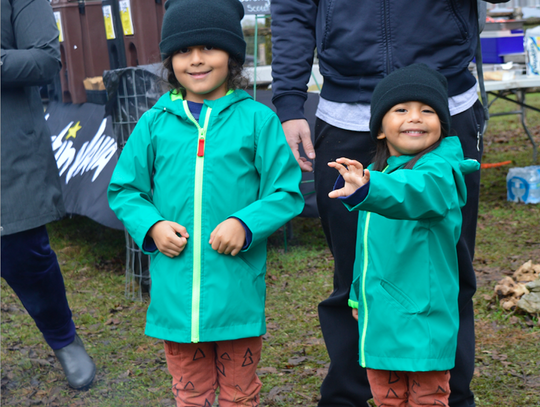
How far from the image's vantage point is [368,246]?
194 cm

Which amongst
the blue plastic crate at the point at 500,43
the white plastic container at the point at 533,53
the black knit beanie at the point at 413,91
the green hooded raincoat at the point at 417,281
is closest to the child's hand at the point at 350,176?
the green hooded raincoat at the point at 417,281

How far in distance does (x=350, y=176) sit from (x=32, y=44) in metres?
1.79

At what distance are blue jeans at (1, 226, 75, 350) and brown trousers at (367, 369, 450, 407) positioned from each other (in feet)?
5.14

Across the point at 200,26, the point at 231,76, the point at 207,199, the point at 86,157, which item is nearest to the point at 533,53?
the point at 86,157

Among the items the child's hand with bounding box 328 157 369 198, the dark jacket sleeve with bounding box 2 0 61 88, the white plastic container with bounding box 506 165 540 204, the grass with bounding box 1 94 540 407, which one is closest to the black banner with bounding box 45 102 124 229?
the grass with bounding box 1 94 540 407

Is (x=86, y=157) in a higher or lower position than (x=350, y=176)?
lower

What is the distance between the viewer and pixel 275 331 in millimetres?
3811

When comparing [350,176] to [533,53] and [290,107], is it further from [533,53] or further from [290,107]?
[533,53]

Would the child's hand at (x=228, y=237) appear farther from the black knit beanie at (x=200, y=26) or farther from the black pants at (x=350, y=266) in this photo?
the black knit beanie at (x=200, y=26)

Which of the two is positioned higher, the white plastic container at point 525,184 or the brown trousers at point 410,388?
the brown trousers at point 410,388

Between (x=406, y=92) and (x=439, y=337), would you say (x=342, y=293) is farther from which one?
(x=406, y=92)

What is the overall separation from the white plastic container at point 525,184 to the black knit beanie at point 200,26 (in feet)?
16.6

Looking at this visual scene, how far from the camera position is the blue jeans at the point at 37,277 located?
2.77 metres

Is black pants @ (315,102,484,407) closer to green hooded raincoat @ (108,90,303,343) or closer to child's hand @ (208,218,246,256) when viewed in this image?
green hooded raincoat @ (108,90,303,343)
